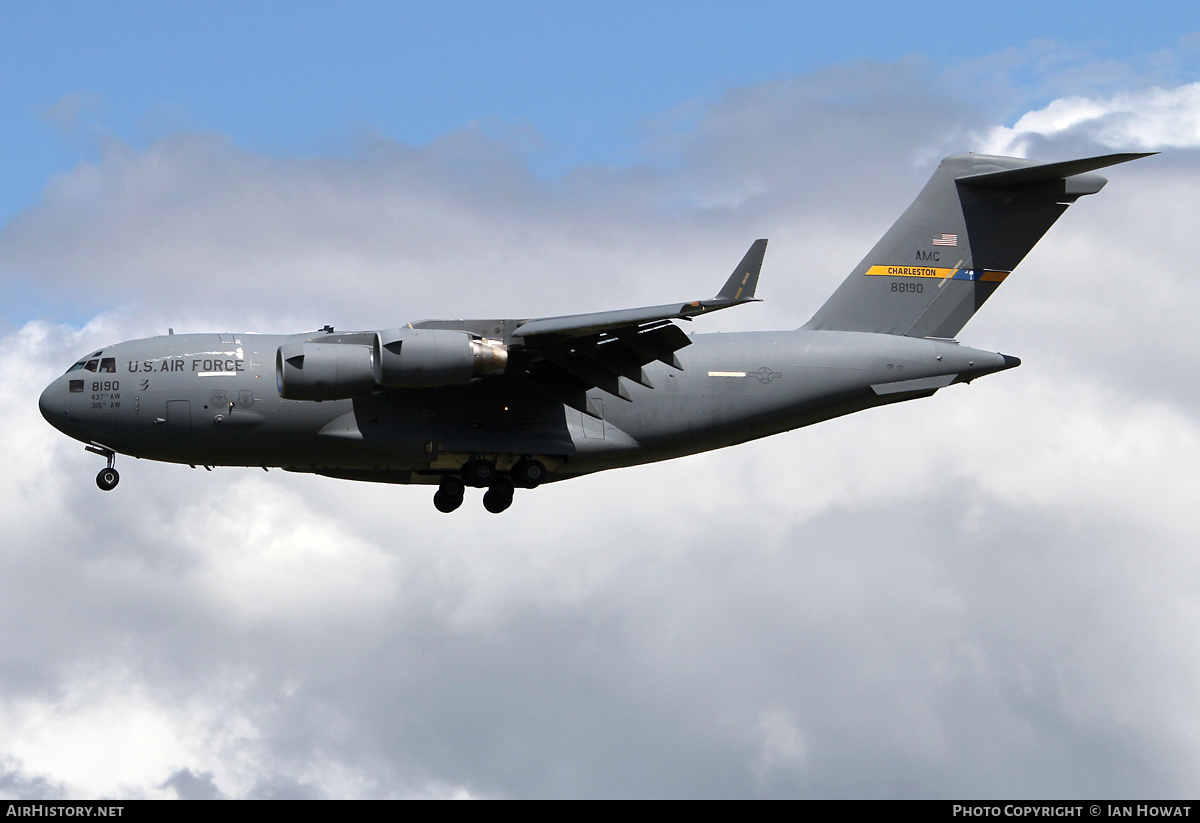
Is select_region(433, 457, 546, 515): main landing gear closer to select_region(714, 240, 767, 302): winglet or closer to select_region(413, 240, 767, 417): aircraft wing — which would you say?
select_region(413, 240, 767, 417): aircraft wing

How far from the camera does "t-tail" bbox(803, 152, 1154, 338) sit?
2433 cm

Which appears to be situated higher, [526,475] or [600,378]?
[600,378]

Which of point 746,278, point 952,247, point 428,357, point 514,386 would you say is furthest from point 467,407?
point 952,247

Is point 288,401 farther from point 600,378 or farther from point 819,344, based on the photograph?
point 819,344

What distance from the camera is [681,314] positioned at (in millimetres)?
19328

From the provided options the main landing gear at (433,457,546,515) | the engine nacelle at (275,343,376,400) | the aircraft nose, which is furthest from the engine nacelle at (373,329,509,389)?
the aircraft nose

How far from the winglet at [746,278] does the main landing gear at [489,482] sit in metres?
4.54

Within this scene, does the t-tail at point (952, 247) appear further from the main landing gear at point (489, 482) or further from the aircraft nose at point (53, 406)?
the aircraft nose at point (53, 406)

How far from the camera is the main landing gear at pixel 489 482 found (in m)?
22.2

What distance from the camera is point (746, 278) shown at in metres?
19.0

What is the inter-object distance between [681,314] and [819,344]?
434cm

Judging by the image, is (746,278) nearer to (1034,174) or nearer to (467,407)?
(467,407)

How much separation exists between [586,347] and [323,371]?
11.1 feet
